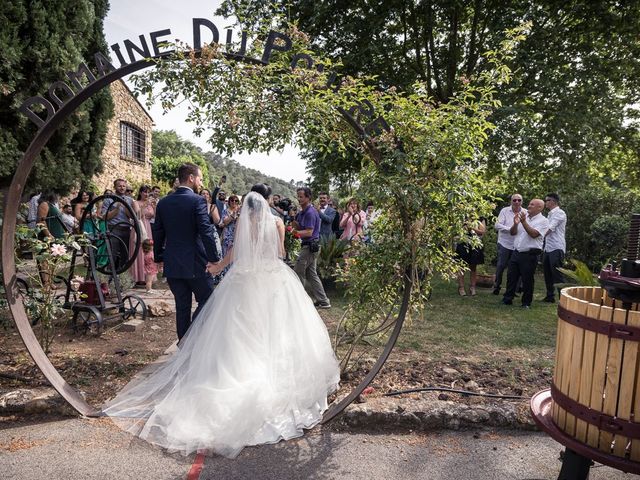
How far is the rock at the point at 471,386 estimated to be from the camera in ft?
13.8

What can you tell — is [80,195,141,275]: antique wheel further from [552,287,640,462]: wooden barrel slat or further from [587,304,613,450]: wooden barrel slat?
[587,304,613,450]: wooden barrel slat

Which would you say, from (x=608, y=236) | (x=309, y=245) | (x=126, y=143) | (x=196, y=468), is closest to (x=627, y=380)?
(x=196, y=468)

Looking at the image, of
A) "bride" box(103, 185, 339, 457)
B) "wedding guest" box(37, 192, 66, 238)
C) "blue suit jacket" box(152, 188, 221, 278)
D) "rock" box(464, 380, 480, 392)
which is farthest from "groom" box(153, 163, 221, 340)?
"wedding guest" box(37, 192, 66, 238)

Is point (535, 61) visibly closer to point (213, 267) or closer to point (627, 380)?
point (213, 267)

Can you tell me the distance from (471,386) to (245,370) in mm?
2156

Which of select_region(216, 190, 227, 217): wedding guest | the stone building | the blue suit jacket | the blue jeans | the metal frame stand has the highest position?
the stone building

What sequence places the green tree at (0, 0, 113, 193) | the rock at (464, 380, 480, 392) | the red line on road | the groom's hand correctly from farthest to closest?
the green tree at (0, 0, 113, 193) < the groom's hand < the rock at (464, 380, 480, 392) < the red line on road

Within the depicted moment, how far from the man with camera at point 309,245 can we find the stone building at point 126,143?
11719 millimetres

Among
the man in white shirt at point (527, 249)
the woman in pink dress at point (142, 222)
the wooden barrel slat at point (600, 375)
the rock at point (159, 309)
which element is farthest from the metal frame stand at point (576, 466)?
the woman in pink dress at point (142, 222)

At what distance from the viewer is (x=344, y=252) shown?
8.77m

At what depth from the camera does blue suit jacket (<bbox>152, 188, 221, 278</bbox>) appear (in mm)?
4773

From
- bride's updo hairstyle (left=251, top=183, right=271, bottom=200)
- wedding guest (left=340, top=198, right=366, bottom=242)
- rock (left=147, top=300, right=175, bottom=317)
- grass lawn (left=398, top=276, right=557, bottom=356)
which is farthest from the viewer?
wedding guest (left=340, top=198, right=366, bottom=242)

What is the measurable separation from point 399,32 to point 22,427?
43.1ft

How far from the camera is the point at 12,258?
3910 millimetres
